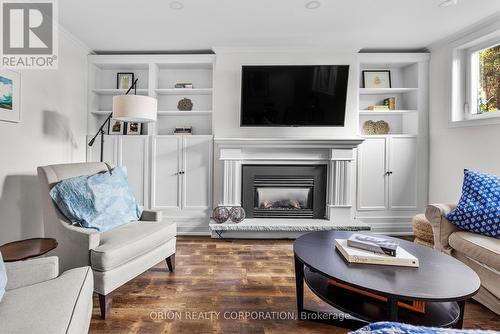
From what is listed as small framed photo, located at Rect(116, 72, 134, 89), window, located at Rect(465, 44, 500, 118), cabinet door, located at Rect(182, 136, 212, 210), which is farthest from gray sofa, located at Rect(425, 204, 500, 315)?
small framed photo, located at Rect(116, 72, 134, 89)

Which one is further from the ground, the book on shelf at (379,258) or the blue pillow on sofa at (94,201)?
the blue pillow on sofa at (94,201)

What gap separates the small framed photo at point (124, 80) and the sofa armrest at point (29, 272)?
9.35ft

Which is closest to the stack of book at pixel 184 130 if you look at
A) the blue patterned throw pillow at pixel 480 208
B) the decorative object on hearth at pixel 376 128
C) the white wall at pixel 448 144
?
the decorative object on hearth at pixel 376 128

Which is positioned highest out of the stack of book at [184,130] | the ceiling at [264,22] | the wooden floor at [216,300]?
the ceiling at [264,22]

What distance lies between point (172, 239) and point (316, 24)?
2.57 metres

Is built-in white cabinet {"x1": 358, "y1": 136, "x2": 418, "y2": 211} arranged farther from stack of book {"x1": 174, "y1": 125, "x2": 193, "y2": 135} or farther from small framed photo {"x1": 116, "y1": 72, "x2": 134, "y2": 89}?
small framed photo {"x1": 116, "y1": 72, "x2": 134, "y2": 89}

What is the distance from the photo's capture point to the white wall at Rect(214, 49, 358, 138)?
323 centimetres

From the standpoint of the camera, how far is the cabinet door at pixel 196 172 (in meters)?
3.29

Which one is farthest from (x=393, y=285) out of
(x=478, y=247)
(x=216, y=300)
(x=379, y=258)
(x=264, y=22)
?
(x=264, y=22)

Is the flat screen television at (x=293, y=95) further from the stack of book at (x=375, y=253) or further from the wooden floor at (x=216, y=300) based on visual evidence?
the stack of book at (x=375, y=253)

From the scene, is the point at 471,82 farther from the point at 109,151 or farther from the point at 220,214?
the point at 109,151

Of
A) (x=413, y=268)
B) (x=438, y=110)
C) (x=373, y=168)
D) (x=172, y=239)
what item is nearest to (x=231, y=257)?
(x=172, y=239)

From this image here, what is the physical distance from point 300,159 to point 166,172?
1.71 meters

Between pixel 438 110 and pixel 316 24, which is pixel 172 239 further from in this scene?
pixel 438 110
